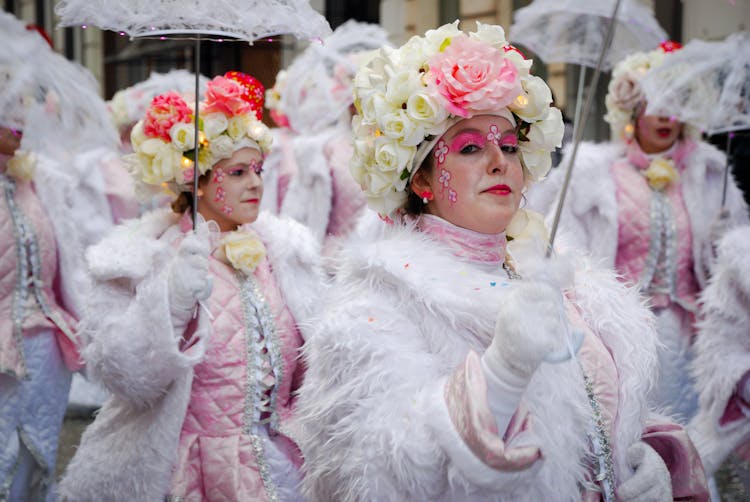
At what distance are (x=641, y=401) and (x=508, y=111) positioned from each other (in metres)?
0.87

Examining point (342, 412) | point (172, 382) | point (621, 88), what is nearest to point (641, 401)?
point (342, 412)

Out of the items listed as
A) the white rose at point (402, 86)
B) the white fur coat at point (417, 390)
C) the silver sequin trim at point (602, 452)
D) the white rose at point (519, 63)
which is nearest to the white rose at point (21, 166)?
the white fur coat at point (417, 390)

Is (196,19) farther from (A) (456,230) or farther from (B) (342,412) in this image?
(B) (342,412)

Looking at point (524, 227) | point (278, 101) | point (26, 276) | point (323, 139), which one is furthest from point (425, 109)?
point (278, 101)

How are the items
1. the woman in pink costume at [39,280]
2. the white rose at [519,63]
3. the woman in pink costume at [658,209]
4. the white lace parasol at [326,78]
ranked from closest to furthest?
the white rose at [519,63], the woman in pink costume at [39,280], the woman in pink costume at [658,209], the white lace parasol at [326,78]

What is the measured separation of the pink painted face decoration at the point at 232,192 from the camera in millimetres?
3682

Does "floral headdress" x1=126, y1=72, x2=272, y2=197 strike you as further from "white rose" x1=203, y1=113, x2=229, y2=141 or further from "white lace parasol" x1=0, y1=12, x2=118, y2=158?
"white lace parasol" x1=0, y1=12, x2=118, y2=158

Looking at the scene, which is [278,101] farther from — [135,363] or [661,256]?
[135,363]

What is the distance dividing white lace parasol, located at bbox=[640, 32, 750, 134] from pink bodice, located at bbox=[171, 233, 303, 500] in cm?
258

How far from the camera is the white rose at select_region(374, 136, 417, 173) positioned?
2557 mm

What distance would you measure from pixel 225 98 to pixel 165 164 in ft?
1.14

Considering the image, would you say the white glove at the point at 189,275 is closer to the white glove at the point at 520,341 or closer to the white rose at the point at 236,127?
the white rose at the point at 236,127

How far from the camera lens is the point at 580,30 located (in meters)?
5.91

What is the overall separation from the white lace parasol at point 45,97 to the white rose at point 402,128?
1890 millimetres
